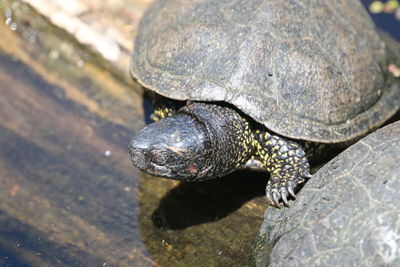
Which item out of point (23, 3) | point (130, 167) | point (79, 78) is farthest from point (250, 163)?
point (23, 3)

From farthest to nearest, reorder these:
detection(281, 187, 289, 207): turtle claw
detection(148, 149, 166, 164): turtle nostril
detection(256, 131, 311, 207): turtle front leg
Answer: detection(256, 131, 311, 207): turtle front leg < detection(281, 187, 289, 207): turtle claw < detection(148, 149, 166, 164): turtle nostril

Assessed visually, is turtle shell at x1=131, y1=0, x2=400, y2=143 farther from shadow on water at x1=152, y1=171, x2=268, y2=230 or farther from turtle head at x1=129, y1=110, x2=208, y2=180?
shadow on water at x1=152, y1=171, x2=268, y2=230

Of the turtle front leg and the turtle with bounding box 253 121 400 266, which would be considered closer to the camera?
the turtle with bounding box 253 121 400 266

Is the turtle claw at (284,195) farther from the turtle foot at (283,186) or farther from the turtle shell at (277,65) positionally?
the turtle shell at (277,65)

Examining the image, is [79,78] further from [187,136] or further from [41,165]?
[187,136]

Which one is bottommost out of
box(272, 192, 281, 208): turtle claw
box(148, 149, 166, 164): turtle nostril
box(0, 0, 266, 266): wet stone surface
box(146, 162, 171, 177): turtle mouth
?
box(0, 0, 266, 266): wet stone surface

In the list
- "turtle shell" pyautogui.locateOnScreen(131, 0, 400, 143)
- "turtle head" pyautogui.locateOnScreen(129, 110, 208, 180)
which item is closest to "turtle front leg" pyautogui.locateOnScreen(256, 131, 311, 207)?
"turtle shell" pyautogui.locateOnScreen(131, 0, 400, 143)

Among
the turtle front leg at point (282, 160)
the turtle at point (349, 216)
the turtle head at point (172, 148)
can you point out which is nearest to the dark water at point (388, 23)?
the turtle front leg at point (282, 160)
